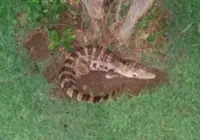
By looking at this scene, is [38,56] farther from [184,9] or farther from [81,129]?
[184,9]

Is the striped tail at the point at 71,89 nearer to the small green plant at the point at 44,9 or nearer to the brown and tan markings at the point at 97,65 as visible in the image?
the brown and tan markings at the point at 97,65

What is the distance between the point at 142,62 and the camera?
4.61 meters

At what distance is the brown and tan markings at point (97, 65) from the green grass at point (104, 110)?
0.24 meters

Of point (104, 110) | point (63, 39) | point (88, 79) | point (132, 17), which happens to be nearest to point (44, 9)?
point (63, 39)

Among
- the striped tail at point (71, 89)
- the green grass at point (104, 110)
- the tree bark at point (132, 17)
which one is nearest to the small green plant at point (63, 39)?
the striped tail at point (71, 89)

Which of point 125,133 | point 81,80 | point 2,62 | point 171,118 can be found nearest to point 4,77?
point 2,62

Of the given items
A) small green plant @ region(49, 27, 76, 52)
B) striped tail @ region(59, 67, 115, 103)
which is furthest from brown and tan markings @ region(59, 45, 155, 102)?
small green plant @ region(49, 27, 76, 52)

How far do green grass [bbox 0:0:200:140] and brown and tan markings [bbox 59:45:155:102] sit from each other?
24cm

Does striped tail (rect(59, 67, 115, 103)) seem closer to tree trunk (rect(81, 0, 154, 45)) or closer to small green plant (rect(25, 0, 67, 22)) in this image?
tree trunk (rect(81, 0, 154, 45))

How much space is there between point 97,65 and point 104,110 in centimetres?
57

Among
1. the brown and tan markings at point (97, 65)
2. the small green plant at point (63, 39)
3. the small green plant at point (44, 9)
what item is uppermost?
the small green plant at point (44, 9)

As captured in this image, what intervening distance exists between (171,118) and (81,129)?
3.61 ft

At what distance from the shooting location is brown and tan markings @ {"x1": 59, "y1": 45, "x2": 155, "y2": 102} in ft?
14.5

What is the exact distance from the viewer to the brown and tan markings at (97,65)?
442cm
